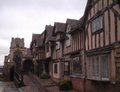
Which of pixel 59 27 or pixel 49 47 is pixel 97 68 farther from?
pixel 49 47

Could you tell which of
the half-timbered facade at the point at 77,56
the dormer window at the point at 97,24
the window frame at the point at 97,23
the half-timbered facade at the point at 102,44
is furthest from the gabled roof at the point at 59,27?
the dormer window at the point at 97,24

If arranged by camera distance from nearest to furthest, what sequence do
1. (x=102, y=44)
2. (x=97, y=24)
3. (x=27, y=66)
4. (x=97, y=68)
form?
(x=102, y=44) → (x=97, y=68) → (x=97, y=24) → (x=27, y=66)

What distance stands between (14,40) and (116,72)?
2809 inches

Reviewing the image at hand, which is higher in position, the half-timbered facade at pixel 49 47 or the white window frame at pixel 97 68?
the half-timbered facade at pixel 49 47

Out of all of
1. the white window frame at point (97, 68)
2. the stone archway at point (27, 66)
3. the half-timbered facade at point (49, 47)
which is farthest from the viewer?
the stone archway at point (27, 66)

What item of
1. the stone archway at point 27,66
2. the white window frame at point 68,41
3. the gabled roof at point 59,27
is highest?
the gabled roof at point 59,27

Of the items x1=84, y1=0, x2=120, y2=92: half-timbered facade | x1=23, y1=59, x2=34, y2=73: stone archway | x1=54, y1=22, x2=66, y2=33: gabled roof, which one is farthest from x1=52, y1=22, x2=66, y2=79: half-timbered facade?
x1=23, y1=59, x2=34, y2=73: stone archway

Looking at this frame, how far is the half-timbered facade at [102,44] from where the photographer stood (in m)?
13.8

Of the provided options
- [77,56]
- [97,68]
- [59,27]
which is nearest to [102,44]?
[97,68]

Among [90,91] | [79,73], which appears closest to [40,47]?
[79,73]

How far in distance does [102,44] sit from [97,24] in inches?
71.1

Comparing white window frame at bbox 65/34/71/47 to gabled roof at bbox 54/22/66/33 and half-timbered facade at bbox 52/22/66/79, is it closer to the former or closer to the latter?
half-timbered facade at bbox 52/22/66/79

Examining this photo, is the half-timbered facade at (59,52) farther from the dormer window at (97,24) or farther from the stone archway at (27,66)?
the stone archway at (27,66)

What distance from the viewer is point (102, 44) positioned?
611 inches
